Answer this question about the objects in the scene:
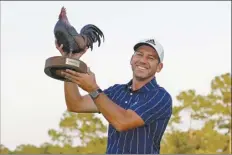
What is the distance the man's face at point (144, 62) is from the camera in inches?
200

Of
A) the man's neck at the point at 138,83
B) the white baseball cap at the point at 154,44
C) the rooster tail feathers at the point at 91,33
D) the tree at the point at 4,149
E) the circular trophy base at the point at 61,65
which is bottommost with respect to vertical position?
the tree at the point at 4,149

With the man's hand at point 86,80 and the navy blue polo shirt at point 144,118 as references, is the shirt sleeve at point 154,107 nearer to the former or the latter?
the navy blue polo shirt at point 144,118

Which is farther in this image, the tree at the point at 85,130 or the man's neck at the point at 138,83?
the tree at the point at 85,130

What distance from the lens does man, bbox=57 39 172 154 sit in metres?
4.68

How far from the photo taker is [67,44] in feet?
16.2

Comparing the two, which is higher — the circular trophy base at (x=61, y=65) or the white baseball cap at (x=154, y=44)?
the white baseball cap at (x=154, y=44)

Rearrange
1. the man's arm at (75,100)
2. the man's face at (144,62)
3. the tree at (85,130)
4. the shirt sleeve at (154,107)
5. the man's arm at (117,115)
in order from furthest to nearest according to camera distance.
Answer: the tree at (85,130), the man's arm at (75,100), the man's face at (144,62), the shirt sleeve at (154,107), the man's arm at (117,115)

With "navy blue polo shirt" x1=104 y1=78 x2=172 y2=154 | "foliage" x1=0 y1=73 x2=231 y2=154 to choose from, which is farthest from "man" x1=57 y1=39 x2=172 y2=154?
"foliage" x1=0 y1=73 x2=231 y2=154

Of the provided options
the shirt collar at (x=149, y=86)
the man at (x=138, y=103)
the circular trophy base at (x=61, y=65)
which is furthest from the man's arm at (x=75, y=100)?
the shirt collar at (x=149, y=86)

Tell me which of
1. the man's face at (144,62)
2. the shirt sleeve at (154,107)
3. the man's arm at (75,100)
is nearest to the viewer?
the shirt sleeve at (154,107)

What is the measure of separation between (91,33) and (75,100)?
2.07ft

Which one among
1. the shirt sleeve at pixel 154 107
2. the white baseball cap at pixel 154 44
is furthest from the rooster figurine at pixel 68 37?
the shirt sleeve at pixel 154 107

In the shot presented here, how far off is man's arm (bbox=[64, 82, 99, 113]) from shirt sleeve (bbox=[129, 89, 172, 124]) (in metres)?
0.66

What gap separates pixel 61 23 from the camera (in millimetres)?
5000
